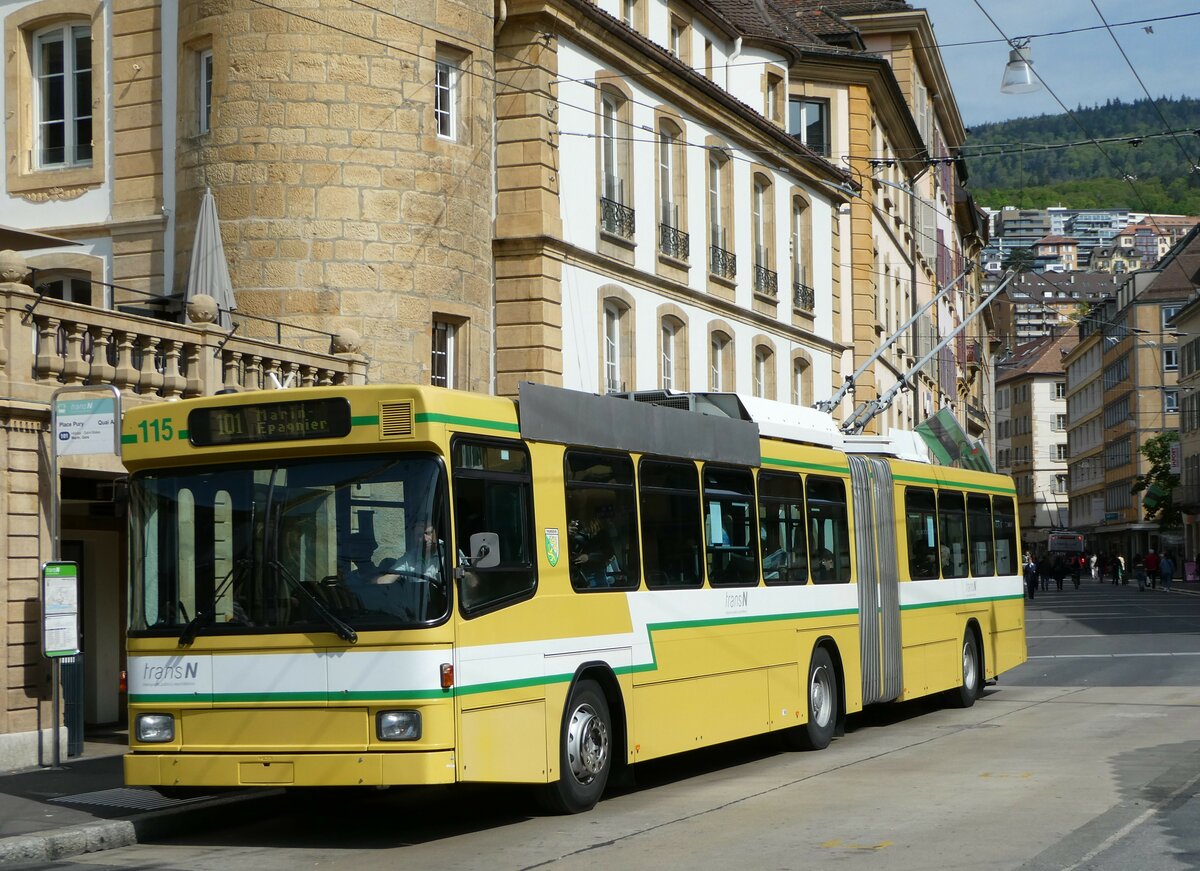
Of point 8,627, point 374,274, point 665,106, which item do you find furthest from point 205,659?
point 665,106

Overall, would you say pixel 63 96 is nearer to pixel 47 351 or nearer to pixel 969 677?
pixel 47 351

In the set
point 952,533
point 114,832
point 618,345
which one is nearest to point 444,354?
point 618,345

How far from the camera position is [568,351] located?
27.0 metres

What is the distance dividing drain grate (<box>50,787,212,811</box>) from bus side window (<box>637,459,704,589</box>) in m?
3.72

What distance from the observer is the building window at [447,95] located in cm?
2456

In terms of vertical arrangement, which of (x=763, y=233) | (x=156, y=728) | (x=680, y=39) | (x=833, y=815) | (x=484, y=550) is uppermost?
(x=680, y=39)

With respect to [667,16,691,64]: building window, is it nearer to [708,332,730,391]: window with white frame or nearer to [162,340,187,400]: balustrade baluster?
[708,332,730,391]: window with white frame

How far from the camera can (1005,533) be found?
23172mm

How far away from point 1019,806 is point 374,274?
13.6 meters

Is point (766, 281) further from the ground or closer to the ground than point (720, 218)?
closer to the ground

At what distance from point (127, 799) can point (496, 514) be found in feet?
11.7

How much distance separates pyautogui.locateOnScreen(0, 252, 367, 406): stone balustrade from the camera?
15094 mm

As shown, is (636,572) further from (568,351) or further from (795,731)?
(568,351)

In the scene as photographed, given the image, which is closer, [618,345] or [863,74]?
[618,345]
